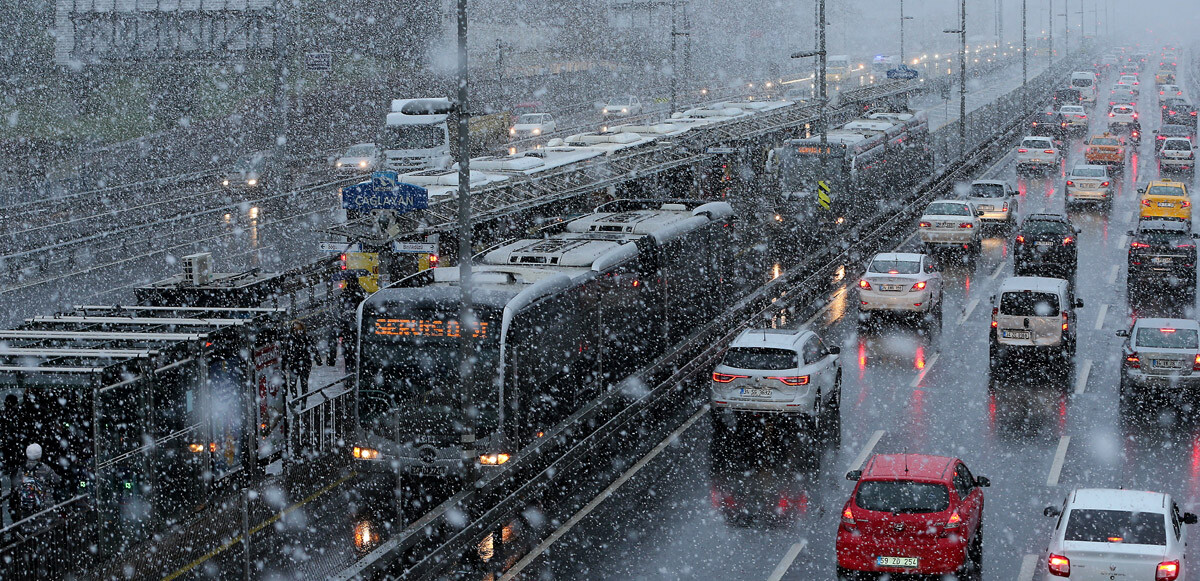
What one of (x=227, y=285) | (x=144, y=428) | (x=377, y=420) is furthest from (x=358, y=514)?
(x=227, y=285)

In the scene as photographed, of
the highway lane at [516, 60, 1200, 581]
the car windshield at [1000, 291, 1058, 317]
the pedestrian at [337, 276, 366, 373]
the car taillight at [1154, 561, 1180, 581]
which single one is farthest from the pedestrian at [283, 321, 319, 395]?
the car taillight at [1154, 561, 1180, 581]

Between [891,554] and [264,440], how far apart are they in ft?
28.4

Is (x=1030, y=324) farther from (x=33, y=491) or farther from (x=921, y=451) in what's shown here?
(x=33, y=491)

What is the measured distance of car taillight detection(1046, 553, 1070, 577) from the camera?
1405 cm

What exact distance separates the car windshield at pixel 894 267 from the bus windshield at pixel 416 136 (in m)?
26.4

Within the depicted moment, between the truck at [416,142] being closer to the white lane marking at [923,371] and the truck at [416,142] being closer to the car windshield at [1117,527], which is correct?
the white lane marking at [923,371]

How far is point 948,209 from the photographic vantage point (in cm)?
4022

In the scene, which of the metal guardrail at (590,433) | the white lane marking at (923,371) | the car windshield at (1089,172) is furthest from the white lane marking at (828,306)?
the car windshield at (1089,172)

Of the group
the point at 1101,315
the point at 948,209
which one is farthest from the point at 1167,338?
the point at 948,209

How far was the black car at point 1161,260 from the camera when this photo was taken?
33.3m

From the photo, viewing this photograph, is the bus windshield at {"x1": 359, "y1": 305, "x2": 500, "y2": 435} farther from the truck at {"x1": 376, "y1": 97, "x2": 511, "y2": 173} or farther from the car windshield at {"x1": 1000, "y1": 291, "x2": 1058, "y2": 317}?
the truck at {"x1": 376, "y1": 97, "x2": 511, "y2": 173}

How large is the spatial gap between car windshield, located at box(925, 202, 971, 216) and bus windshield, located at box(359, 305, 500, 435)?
24313mm

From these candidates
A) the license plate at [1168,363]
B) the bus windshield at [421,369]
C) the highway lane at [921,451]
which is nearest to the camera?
the highway lane at [921,451]

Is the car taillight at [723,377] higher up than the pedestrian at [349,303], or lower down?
lower down
